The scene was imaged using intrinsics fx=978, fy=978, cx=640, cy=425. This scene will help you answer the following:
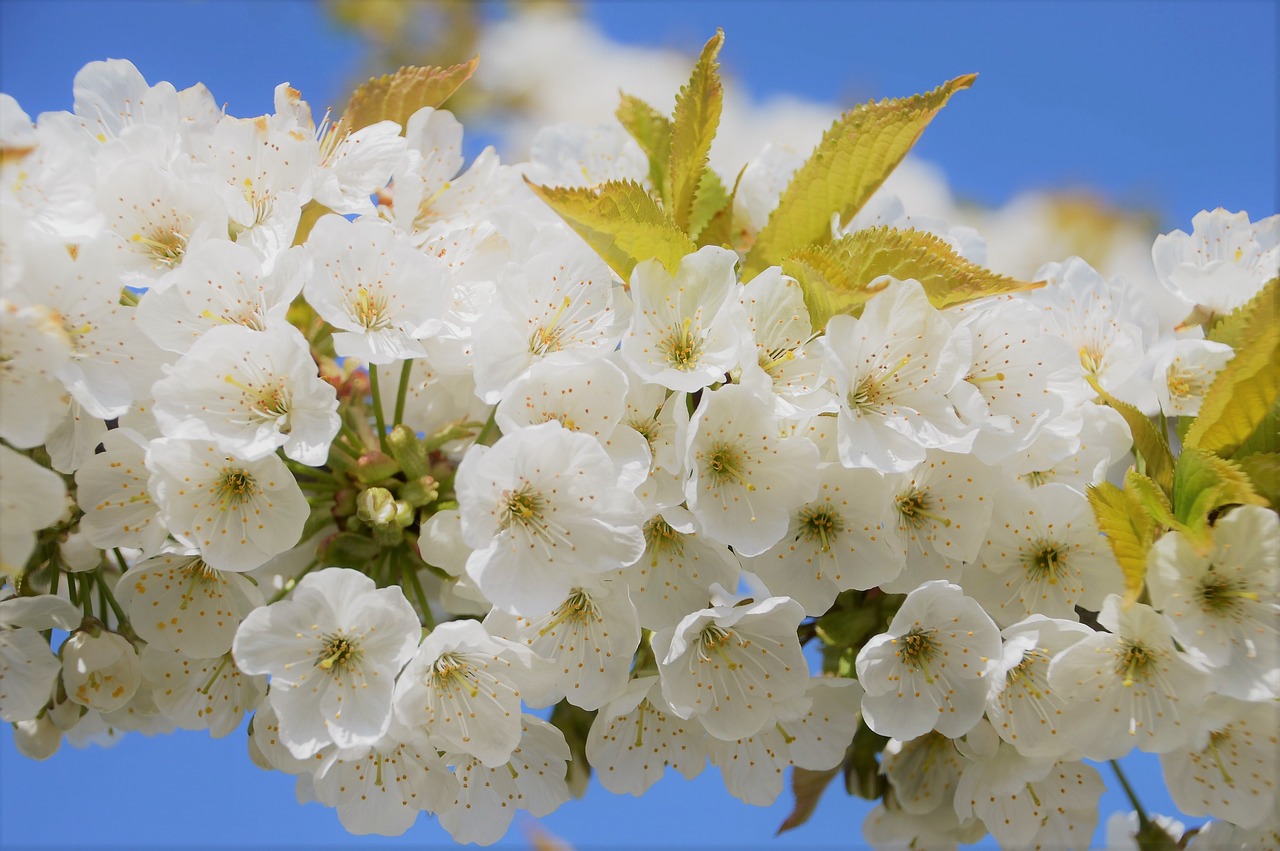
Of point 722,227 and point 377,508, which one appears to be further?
point 722,227

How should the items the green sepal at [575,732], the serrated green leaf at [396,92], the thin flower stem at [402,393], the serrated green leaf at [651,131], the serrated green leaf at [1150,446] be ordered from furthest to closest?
the green sepal at [575,732] → the serrated green leaf at [651,131] → the serrated green leaf at [396,92] → the thin flower stem at [402,393] → the serrated green leaf at [1150,446]

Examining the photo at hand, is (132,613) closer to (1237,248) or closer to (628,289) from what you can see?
(628,289)

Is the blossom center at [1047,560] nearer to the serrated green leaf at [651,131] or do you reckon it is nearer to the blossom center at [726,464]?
the blossom center at [726,464]

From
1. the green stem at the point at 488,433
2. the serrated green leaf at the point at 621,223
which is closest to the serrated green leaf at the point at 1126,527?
the serrated green leaf at the point at 621,223

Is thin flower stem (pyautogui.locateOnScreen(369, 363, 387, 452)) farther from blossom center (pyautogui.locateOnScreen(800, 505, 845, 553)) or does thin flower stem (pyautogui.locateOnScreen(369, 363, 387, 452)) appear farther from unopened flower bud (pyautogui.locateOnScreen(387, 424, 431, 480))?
blossom center (pyautogui.locateOnScreen(800, 505, 845, 553))

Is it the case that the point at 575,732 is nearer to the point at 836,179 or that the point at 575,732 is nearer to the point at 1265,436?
the point at 836,179

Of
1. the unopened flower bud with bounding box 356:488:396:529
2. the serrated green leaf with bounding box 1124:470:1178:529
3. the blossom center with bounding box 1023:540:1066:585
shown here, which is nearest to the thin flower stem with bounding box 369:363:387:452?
the unopened flower bud with bounding box 356:488:396:529

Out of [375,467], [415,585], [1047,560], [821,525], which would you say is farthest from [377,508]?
[1047,560]
